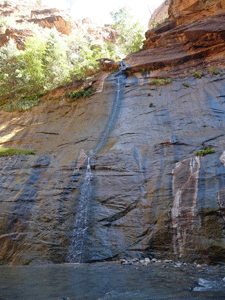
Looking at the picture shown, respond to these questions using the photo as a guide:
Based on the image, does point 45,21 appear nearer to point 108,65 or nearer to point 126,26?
point 126,26

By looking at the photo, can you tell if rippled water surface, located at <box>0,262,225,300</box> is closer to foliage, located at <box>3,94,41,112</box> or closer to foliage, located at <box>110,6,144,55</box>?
foliage, located at <box>3,94,41,112</box>

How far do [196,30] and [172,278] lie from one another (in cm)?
2261

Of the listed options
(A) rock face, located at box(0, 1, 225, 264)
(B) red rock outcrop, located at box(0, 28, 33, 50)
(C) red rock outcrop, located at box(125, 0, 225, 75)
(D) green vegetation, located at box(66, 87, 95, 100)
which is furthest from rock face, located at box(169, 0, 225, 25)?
(B) red rock outcrop, located at box(0, 28, 33, 50)

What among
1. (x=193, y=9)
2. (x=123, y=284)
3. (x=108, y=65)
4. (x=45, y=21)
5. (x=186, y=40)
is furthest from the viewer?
(x=45, y=21)

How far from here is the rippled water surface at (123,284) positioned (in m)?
4.57

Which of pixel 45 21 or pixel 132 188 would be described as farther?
pixel 45 21

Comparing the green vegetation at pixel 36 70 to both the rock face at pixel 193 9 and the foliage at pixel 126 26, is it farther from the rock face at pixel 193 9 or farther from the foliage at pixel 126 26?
the rock face at pixel 193 9

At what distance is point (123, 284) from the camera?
17.7 feet

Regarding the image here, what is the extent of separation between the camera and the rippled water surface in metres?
4.57

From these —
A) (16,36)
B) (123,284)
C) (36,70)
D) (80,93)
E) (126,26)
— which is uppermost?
(126,26)

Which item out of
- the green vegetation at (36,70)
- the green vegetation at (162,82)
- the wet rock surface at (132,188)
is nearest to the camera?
the wet rock surface at (132,188)

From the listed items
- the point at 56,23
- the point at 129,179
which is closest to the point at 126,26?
the point at 56,23

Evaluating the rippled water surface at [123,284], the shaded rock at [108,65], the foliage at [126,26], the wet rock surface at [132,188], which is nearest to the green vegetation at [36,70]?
the shaded rock at [108,65]

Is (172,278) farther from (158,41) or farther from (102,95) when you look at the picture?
(158,41)
